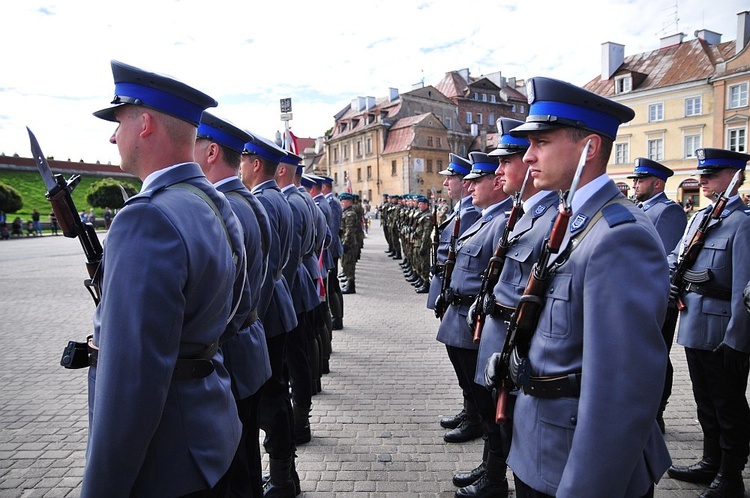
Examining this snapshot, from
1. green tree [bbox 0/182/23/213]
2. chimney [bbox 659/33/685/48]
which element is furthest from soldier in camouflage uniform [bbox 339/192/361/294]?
chimney [bbox 659/33/685/48]

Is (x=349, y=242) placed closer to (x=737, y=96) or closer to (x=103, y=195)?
(x=737, y=96)

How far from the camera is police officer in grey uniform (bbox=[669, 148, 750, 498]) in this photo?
3449 millimetres

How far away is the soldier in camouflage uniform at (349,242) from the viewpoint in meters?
12.7

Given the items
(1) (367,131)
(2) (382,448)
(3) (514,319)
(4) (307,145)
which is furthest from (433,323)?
(4) (307,145)

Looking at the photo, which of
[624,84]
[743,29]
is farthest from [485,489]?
[624,84]

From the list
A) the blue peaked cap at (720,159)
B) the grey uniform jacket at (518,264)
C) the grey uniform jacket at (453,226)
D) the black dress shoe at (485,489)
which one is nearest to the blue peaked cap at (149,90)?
the grey uniform jacket at (518,264)

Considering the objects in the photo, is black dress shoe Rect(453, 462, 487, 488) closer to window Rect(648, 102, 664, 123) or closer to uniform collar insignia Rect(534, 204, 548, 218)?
uniform collar insignia Rect(534, 204, 548, 218)

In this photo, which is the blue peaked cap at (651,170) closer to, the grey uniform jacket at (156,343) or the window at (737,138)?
the grey uniform jacket at (156,343)

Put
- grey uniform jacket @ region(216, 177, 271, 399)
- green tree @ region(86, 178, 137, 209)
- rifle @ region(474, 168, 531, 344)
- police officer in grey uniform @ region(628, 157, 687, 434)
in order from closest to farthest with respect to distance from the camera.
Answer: grey uniform jacket @ region(216, 177, 271, 399), rifle @ region(474, 168, 531, 344), police officer in grey uniform @ region(628, 157, 687, 434), green tree @ region(86, 178, 137, 209)

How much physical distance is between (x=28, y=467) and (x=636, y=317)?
4.59 meters

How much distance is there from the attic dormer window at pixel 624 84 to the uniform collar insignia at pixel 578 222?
156 ft

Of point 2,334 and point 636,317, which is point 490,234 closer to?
point 636,317

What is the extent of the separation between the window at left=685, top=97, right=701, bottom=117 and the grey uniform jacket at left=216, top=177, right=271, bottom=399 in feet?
151

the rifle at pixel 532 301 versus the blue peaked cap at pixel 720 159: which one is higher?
the blue peaked cap at pixel 720 159
